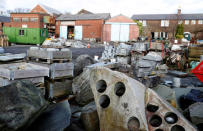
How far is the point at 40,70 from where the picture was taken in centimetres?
415

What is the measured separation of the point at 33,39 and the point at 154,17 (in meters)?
31.2

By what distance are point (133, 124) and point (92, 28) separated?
30.6 m

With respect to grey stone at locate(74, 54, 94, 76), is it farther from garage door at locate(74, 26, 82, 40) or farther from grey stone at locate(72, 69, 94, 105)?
garage door at locate(74, 26, 82, 40)

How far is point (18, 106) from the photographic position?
8.08ft

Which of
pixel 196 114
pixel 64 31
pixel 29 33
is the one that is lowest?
pixel 196 114

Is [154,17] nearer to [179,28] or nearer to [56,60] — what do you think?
[179,28]

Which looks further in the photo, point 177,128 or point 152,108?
point 152,108

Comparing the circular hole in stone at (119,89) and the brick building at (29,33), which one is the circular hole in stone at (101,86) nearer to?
the circular hole in stone at (119,89)

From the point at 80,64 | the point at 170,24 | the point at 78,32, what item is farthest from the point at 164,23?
the point at 80,64

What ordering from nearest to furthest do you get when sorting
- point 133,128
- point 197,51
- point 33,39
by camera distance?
1. point 133,128
2. point 197,51
3. point 33,39

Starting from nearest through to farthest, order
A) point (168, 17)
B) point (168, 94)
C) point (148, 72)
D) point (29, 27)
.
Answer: point (168, 94), point (148, 72), point (29, 27), point (168, 17)

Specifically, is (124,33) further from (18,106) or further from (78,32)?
(18,106)

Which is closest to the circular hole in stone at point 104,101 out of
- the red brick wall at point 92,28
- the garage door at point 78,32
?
the red brick wall at point 92,28

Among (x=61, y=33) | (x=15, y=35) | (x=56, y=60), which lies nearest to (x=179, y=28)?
(x=61, y=33)
